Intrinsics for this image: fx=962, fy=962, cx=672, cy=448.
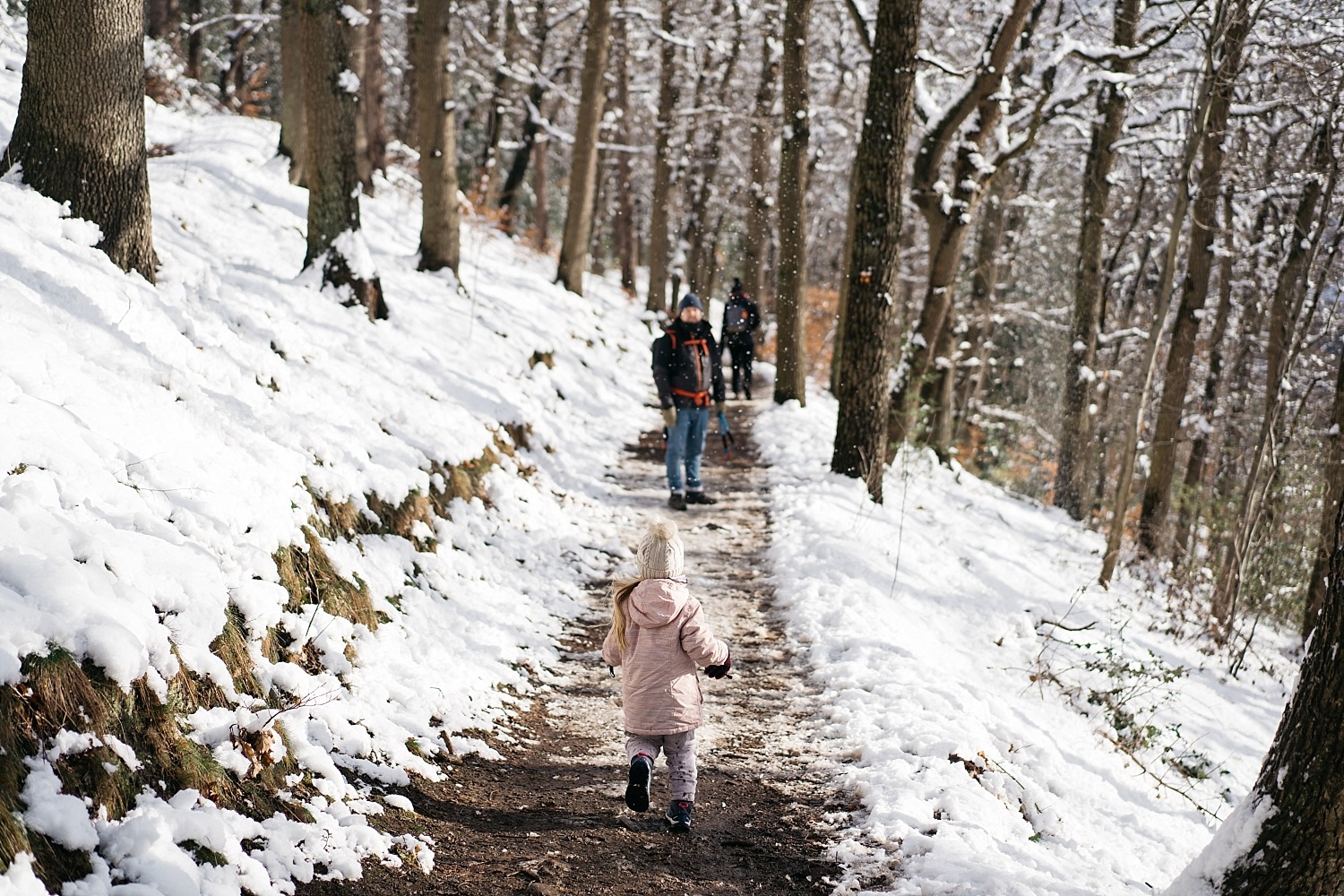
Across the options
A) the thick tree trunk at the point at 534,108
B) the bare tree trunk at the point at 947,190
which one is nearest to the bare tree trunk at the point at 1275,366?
the bare tree trunk at the point at 947,190

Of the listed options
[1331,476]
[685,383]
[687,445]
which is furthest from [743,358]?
[1331,476]

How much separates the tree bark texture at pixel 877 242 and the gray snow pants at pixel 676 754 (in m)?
6.70

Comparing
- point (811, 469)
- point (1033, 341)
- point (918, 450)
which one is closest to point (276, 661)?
point (811, 469)

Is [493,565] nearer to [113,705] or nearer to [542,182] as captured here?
[113,705]

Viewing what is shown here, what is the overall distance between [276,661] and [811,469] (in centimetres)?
823

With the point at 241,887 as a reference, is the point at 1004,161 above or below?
above

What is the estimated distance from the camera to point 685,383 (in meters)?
10.4

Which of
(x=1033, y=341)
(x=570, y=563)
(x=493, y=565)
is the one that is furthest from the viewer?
(x=1033, y=341)

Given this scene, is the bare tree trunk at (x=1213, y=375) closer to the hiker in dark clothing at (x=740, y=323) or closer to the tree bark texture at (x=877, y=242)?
the hiker in dark clothing at (x=740, y=323)

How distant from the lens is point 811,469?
1191 centimetres

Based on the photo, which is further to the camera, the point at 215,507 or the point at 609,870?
the point at 215,507

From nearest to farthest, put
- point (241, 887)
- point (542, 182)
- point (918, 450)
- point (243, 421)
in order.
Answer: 1. point (241, 887)
2. point (243, 421)
3. point (918, 450)
4. point (542, 182)

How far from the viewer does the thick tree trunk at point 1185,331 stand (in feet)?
43.4

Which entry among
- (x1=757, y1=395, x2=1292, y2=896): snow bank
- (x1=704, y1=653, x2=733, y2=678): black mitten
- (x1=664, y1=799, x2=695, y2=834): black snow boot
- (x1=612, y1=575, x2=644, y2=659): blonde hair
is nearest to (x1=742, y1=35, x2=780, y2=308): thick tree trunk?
(x1=757, y1=395, x2=1292, y2=896): snow bank
